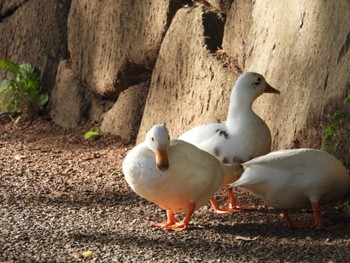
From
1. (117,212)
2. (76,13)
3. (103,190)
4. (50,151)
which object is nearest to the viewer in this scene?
(117,212)

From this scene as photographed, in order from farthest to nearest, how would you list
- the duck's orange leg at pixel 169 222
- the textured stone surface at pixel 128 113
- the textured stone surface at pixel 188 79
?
the textured stone surface at pixel 128 113, the textured stone surface at pixel 188 79, the duck's orange leg at pixel 169 222

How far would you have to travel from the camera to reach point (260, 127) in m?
5.97

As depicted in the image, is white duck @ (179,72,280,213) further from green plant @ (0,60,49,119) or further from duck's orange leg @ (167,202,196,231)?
green plant @ (0,60,49,119)

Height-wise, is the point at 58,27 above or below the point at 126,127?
above

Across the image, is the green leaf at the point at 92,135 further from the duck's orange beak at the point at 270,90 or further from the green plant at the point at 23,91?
the duck's orange beak at the point at 270,90

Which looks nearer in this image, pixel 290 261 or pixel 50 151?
pixel 290 261

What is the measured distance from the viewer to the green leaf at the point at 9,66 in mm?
8680

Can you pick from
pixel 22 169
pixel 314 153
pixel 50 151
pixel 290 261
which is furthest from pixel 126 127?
pixel 290 261

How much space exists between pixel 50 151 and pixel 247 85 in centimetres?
220

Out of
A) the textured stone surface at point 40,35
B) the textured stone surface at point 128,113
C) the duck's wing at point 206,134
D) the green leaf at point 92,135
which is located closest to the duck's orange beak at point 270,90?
the duck's wing at point 206,134

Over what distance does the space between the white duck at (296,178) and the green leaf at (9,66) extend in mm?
3911

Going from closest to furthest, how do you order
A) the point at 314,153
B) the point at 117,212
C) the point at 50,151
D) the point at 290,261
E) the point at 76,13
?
the point at 290,261
the point at 314,153
the point at 117,212
the point at 50,151
the point at 76,13

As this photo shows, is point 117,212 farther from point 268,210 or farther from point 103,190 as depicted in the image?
point 268,210

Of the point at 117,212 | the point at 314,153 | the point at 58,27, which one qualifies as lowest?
the point at 117,212
